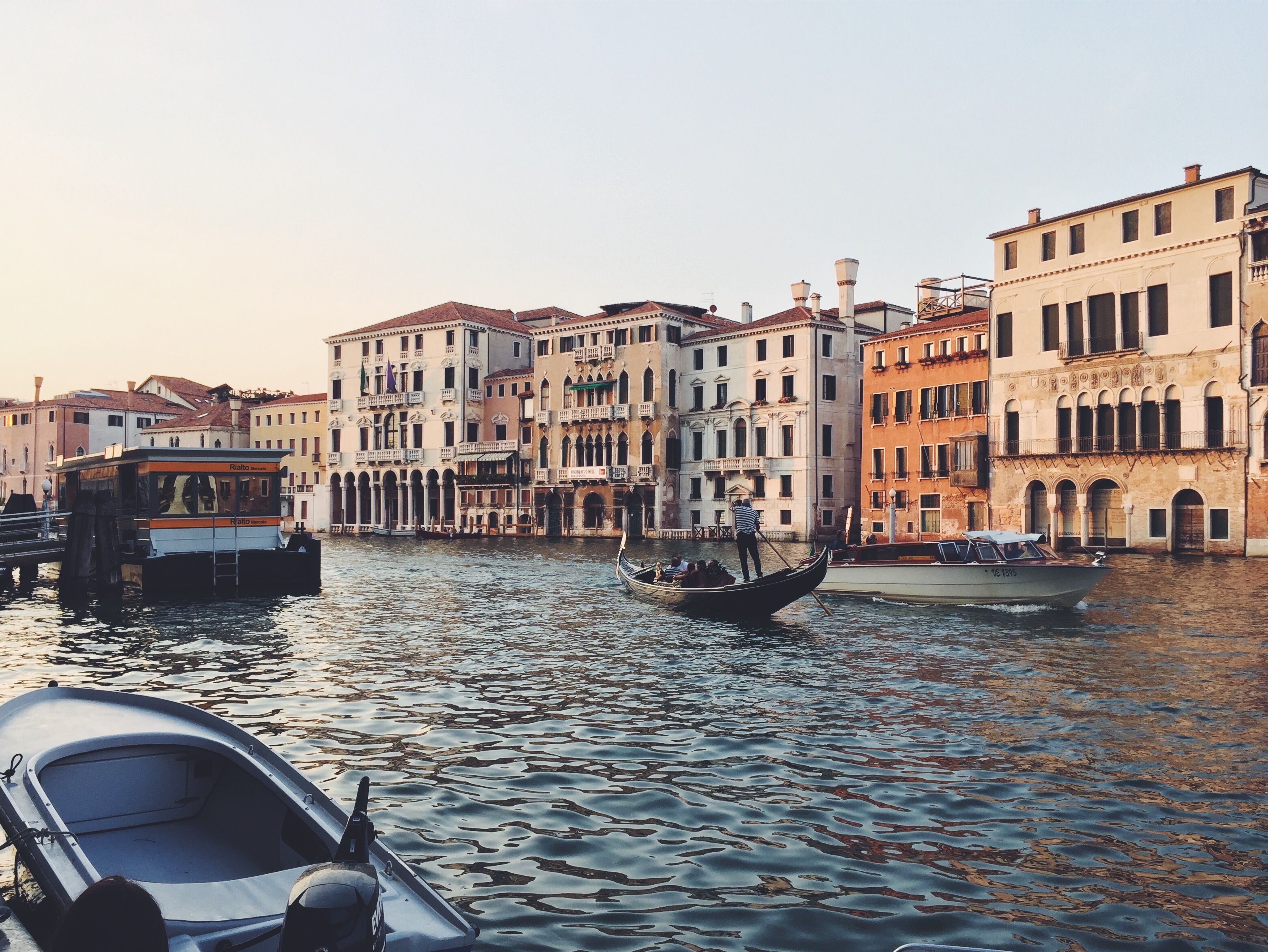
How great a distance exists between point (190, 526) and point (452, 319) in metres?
41.4

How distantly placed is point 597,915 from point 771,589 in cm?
1174

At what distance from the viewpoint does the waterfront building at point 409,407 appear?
62094 mm

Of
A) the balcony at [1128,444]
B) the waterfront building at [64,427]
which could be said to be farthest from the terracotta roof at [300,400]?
the balcony at [1128,444]

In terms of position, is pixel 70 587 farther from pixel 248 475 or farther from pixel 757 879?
pixel 757 879

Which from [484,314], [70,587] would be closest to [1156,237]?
[70,587]

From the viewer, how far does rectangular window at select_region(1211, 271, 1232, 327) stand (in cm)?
3253

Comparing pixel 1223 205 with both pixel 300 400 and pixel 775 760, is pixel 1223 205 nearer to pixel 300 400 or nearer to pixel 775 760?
pixel 775 760

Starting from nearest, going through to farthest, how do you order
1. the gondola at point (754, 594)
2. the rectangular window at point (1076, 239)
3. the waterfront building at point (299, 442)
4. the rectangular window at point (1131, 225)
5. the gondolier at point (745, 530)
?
the gondola at point (754, 594) → the gondolier at point (745, 530) → the rectangular window at point (1131, 225) → the rectangular window at point (1076, 239) → the waterfront building at point (299, 442)

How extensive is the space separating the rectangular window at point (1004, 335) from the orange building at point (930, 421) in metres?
0.90

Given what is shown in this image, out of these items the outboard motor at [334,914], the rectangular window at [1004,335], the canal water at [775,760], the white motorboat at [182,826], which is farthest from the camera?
the rectangular window at [1004,335]

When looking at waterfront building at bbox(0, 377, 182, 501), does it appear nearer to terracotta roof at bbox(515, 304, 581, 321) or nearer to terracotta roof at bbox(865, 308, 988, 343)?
terracotta roof at bbox(515, 304, 581, 321)

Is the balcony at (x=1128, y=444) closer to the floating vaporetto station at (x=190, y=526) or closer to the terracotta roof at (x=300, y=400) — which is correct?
the floating vaporetto station at (x=190, y=526)

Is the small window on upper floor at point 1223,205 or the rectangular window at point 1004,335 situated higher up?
the small window on upper floor at point 1223,205

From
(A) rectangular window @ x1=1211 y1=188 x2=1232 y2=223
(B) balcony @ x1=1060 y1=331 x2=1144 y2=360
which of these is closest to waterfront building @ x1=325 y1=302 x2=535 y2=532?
(B) balcony @ x1=1060 y1=331 x2=1144 y2=360
